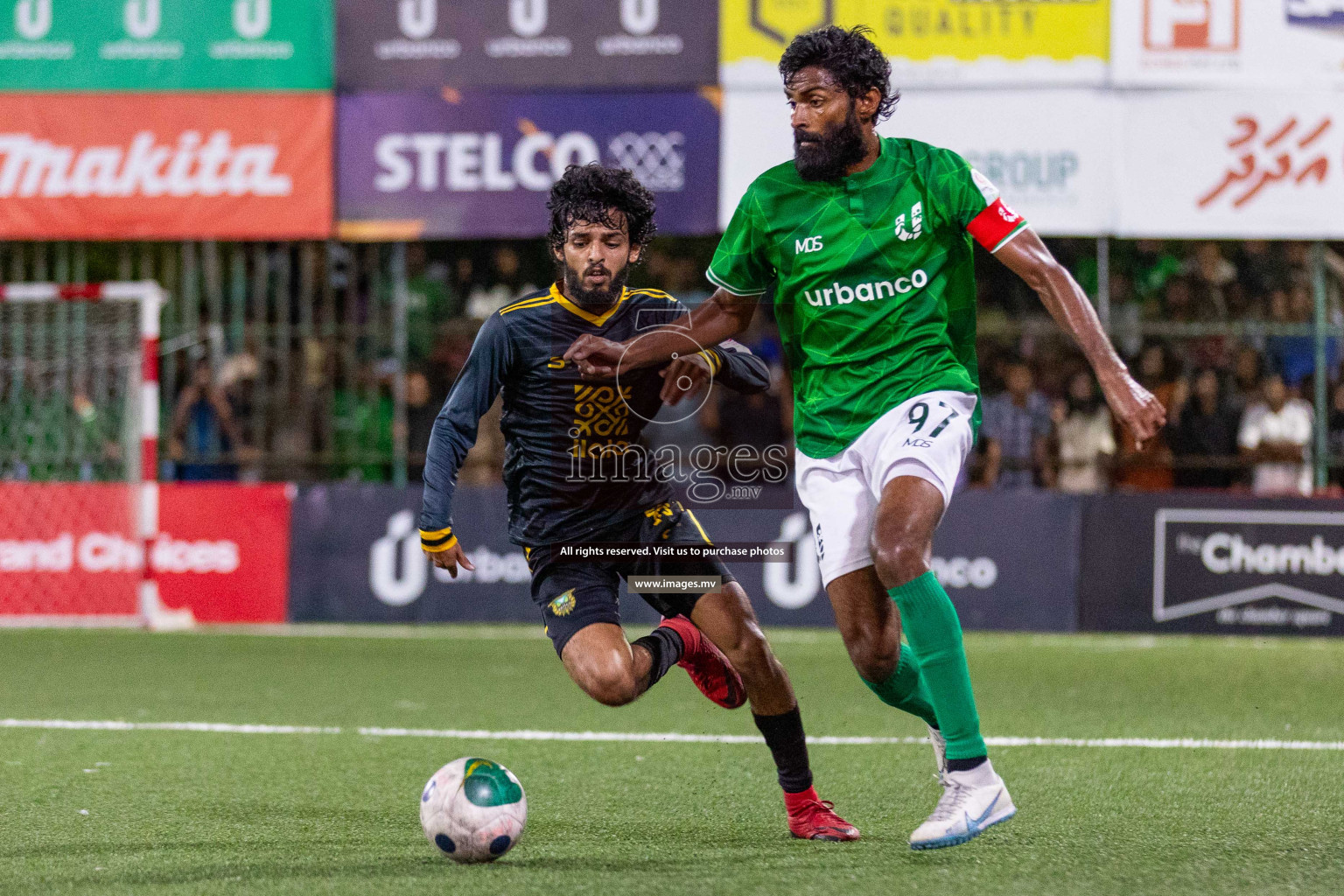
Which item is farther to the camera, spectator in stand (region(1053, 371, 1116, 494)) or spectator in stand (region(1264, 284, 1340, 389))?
spectator in stand (region(1053, 371, 1116, 494))

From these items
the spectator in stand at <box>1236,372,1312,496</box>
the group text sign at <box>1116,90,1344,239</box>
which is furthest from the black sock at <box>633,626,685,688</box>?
the group text sign at <box>1116,90,1344,239</box>

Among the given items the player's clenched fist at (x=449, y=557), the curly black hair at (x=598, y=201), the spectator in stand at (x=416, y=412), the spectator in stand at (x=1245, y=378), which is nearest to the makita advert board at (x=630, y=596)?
the spectator in stand at (x=416, y=412)

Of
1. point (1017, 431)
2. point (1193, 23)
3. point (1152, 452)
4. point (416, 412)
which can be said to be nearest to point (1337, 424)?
point (1152, 452)

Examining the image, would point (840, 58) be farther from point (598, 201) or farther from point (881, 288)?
point (598, 201)

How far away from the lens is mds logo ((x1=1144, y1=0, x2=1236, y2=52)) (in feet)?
39.4

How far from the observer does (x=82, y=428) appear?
12.2m

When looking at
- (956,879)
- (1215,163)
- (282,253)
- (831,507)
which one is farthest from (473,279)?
(956,879)

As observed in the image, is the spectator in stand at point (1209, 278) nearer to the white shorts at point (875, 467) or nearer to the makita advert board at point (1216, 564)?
the makita advert board at point (1216, 564)

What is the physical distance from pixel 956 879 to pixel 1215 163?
9057mm

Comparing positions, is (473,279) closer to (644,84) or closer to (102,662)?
(644,84)

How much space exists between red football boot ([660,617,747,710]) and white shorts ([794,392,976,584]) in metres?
0.48

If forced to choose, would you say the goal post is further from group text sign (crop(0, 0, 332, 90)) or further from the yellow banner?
the yellow banner

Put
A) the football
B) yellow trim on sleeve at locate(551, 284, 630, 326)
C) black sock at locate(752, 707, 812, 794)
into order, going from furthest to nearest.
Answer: yellow trim on sleeve at locate(551, 284, 630, 326)
black sock at locate(752, 707, 812, 794)
the football

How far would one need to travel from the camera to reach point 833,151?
16.2 feet
